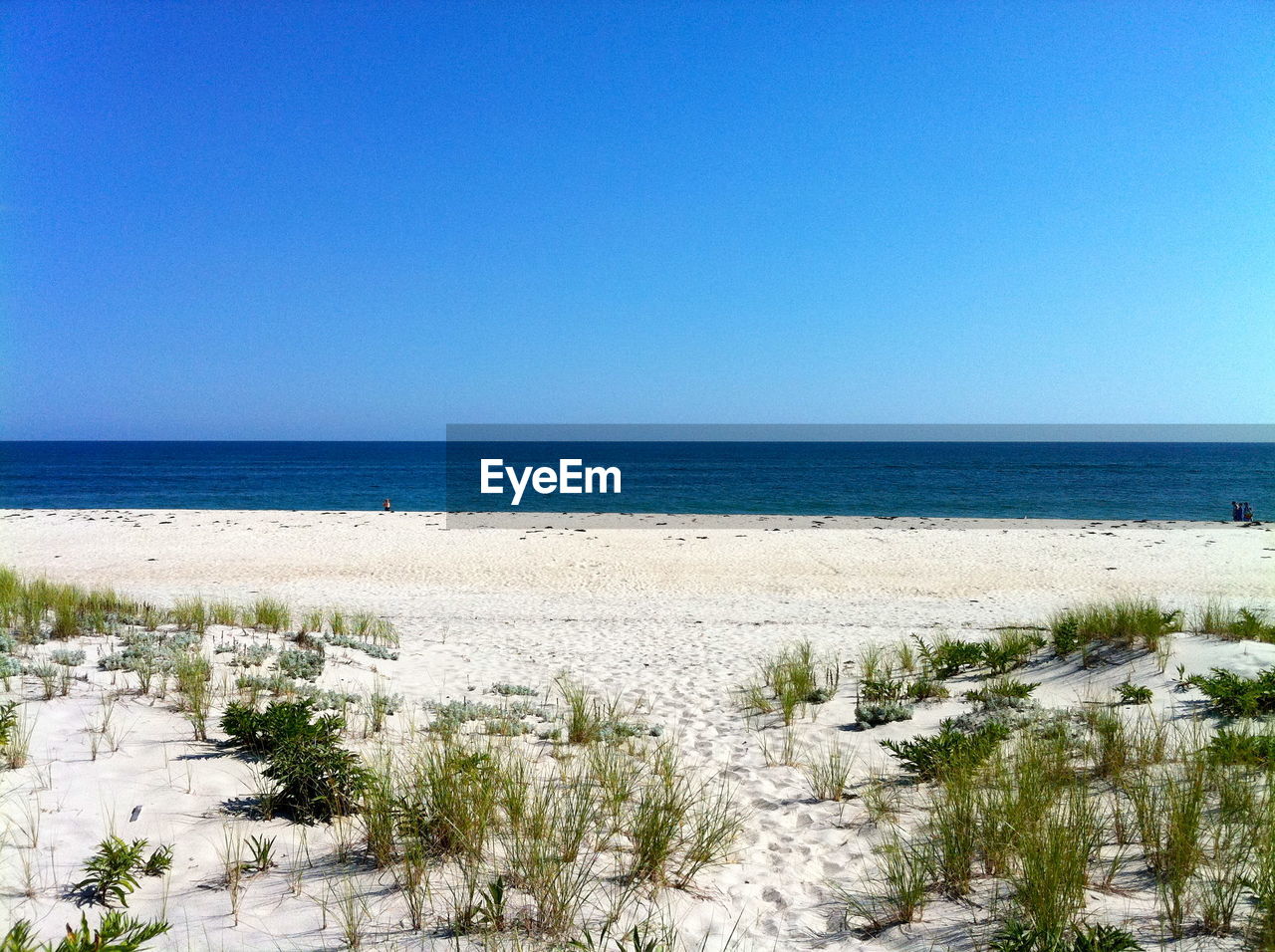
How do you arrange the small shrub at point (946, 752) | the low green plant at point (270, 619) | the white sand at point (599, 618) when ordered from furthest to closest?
1. the low green plant at point (270, 619)
2. the small shrub at point (946, 752)
3. the white sand at point (599, 618)

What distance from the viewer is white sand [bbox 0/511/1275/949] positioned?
11.9ft

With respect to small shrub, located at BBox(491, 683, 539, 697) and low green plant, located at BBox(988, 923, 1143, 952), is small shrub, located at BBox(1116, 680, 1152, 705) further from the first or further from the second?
small shrub, located at BBox(491, 683, 539, 697)

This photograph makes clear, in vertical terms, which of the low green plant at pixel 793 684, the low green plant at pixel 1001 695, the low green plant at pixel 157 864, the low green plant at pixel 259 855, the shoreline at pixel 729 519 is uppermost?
the low green plant at pixel 157 864

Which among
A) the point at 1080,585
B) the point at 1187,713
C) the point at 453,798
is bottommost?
the point at 1080,585

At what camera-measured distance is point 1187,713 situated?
6.26 meters

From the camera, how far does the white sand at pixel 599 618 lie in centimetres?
364

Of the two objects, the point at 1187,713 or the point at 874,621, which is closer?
the point at 1187,713

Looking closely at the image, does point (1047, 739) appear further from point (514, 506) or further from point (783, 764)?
point (514, 506)

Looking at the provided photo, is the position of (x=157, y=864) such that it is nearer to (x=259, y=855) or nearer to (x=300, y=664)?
(x=259, y=855)

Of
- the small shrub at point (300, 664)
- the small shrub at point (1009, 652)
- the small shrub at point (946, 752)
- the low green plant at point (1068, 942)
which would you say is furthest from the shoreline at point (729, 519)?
the low green plant at point (1068, 942)

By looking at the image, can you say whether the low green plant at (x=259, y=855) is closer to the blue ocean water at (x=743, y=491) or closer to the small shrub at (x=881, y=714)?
the small shrub at (x=881, y=714)

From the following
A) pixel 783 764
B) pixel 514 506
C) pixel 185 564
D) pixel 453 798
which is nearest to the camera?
pixel 453 798

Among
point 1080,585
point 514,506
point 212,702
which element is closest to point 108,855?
point 212,702

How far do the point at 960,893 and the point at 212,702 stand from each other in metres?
6.12
